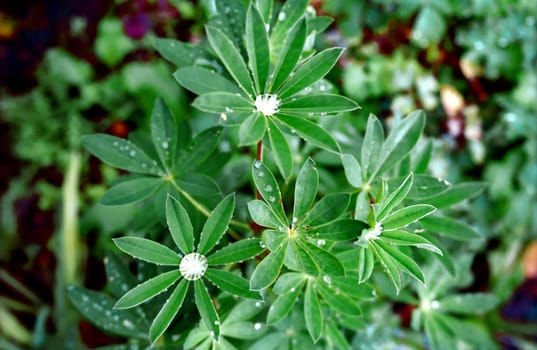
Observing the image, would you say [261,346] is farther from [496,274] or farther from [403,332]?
[496,274]

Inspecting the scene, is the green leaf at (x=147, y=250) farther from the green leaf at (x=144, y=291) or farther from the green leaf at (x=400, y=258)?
the green leaf at (x=400, y=258)

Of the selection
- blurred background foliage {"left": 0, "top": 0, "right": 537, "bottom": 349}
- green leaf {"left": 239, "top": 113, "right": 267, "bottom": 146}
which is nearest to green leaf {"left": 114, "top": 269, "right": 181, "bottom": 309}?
green leaf {"left": 239, "top": 113, "right": 267, "bottom": 146}

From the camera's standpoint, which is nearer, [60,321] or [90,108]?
[60,321]

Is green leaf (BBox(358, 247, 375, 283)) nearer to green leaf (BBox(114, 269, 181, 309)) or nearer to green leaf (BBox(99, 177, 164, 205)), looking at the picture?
green leaf (BBox(114, 269, 181, 309))

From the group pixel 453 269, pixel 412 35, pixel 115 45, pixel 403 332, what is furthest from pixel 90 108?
pixel 453 269

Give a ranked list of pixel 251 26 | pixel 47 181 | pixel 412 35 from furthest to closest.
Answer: pixel 47 181, pixel 412 35, pixel 251 26

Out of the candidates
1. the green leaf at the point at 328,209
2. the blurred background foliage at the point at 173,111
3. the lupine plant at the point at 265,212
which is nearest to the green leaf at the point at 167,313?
the lupine plant at the point at 265,212
